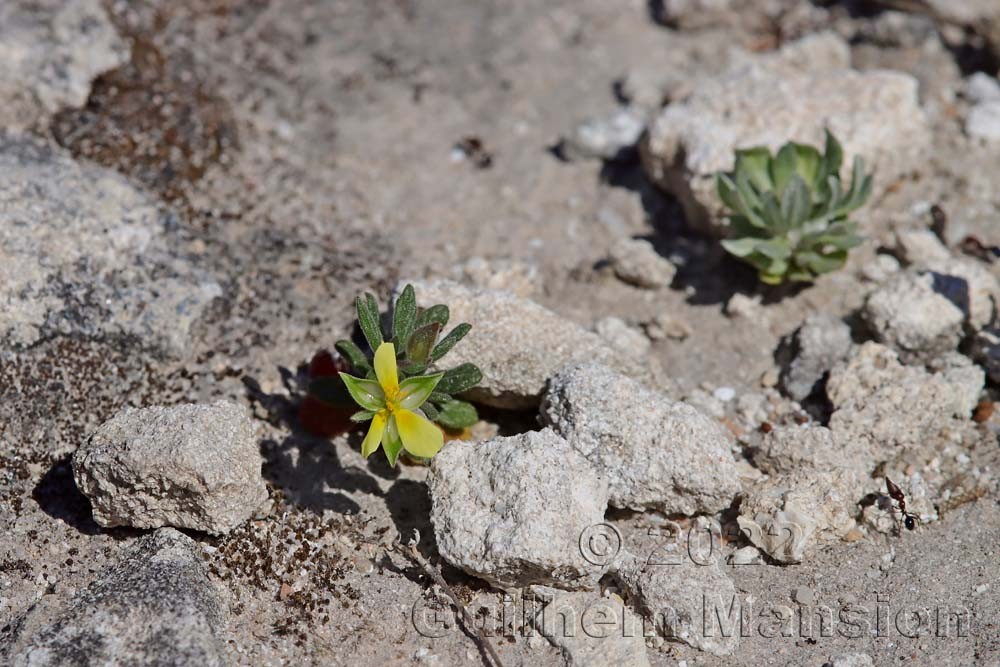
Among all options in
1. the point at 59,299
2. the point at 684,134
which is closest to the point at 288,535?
the point at 59,299

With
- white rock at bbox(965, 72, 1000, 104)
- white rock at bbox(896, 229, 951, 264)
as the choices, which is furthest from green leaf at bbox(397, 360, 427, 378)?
white rock at bbox(965, 72, 1000, 104)

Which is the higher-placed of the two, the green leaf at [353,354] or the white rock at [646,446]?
the green leaf at [353,354]

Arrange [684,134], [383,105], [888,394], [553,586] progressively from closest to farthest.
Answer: [553,586] < [888,394] < [684,134] < [383,105]

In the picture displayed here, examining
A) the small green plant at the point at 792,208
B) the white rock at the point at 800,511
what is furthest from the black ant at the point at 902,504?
the small green plant at the point at 792,208

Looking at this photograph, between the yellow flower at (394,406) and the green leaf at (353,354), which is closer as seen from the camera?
the yellow flower at (394,406)

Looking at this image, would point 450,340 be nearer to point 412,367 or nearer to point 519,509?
point 412,367

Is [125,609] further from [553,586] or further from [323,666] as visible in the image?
[553,586]

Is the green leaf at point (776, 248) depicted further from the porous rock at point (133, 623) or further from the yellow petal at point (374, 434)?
the porous rock at point (133, 623)
